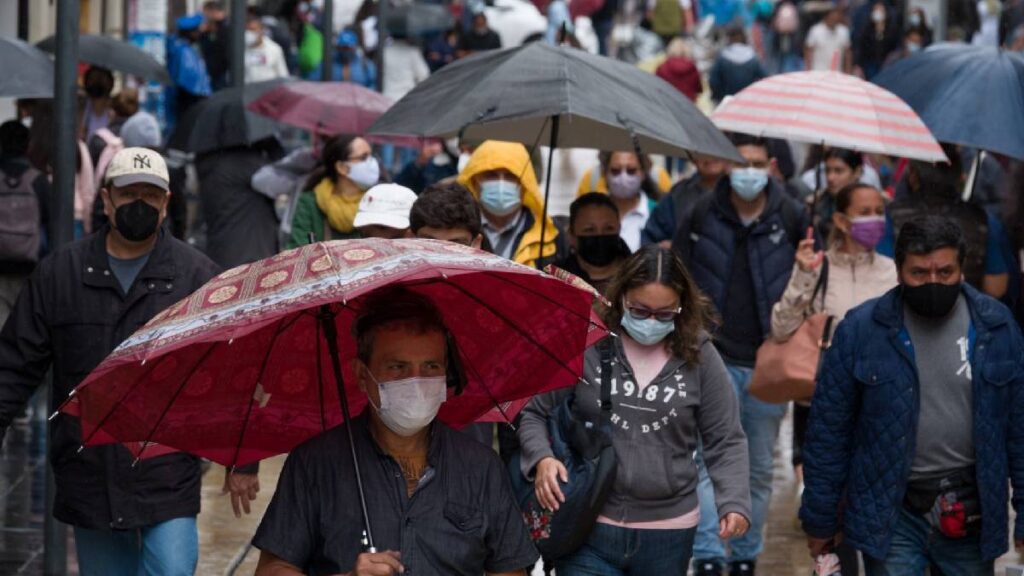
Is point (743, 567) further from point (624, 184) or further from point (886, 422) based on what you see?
point (886, 422)

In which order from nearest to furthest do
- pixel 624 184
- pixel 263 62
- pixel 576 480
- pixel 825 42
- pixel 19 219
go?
1. pixel 576 480
2. pixel 624 184
3. pixel 19 219
4. pixel 263 62
5. pixel 825 42

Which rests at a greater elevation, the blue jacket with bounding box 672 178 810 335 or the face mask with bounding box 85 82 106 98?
the face mask with bounding box 85 82 106 98

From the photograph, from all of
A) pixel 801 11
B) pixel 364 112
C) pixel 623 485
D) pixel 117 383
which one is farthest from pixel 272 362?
pixel 801 11

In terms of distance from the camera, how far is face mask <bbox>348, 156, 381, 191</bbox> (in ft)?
35.8

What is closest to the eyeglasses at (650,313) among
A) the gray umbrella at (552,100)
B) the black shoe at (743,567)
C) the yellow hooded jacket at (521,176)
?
the gray umbrella at (552,100)

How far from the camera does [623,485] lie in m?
6.88

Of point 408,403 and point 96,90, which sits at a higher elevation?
point 96,90

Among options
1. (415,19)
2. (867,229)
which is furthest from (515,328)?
(415,19)

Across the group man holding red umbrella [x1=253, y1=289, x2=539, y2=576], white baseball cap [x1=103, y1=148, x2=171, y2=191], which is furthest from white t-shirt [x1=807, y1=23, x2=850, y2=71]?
man holding red umbrella [x1=253, y1=289, x2=539, y2=576]

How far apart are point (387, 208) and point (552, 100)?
770mm

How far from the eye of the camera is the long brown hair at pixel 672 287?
693 centimetres

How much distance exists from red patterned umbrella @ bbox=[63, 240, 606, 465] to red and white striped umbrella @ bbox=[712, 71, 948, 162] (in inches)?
163

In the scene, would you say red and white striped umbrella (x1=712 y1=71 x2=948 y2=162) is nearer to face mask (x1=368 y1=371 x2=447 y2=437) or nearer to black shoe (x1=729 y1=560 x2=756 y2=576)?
black shoe (x1=729 y1=560 x2=756 y2=576)

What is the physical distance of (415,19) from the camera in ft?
85.7
